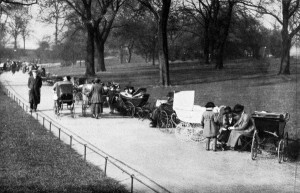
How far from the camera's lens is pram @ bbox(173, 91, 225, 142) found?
39.9 ft

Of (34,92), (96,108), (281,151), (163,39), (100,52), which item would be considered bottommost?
(281,151)

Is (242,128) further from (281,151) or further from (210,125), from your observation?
(281,151)

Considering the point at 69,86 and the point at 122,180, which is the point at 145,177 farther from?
the point at 69,86

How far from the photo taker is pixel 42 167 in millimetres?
8594

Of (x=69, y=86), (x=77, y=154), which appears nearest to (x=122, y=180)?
(x=77, y=154)

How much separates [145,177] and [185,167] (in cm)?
114

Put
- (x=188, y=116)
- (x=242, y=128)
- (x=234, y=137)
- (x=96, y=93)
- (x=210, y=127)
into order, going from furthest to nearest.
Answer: (x=96, y=93) → (x=188, y=116) → (x=210, y=127) → (x=234, y=137) → (x=242, y=128)

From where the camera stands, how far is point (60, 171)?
27.2 feet

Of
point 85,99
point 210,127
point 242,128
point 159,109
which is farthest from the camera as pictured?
point 85,99

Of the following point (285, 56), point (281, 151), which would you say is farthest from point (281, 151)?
point (285, 56)

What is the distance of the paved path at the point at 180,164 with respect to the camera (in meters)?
7.85

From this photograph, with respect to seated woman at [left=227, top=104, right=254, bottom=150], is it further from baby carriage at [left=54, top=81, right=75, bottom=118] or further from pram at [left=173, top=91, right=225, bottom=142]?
baby carriage at [left=54, top=81, right=75, bottom=118]

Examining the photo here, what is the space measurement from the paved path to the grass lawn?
1.40 ft

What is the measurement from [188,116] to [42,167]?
508 cm
